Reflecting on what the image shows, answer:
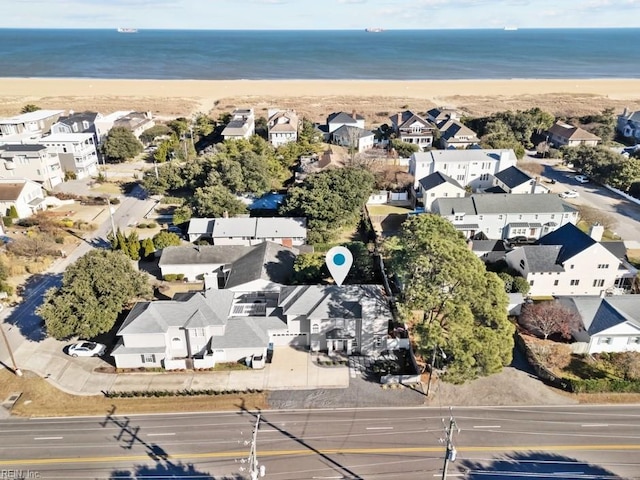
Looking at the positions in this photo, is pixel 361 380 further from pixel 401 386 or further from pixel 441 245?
pixel 441 245

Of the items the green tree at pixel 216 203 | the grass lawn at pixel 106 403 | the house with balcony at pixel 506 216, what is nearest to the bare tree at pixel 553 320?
the house with balcony at pixel 506 216

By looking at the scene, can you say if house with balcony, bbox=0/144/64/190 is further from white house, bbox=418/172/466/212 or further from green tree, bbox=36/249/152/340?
white house, bbox=418/172/466/212

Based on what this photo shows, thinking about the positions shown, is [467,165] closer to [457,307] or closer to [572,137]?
[572,137]

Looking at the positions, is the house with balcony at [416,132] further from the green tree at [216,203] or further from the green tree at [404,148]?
the green tree at [216,203]

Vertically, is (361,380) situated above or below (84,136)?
below

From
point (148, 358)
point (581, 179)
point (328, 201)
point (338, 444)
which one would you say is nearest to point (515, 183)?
point (581, 179)

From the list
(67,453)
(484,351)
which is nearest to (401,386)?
(484,351)
